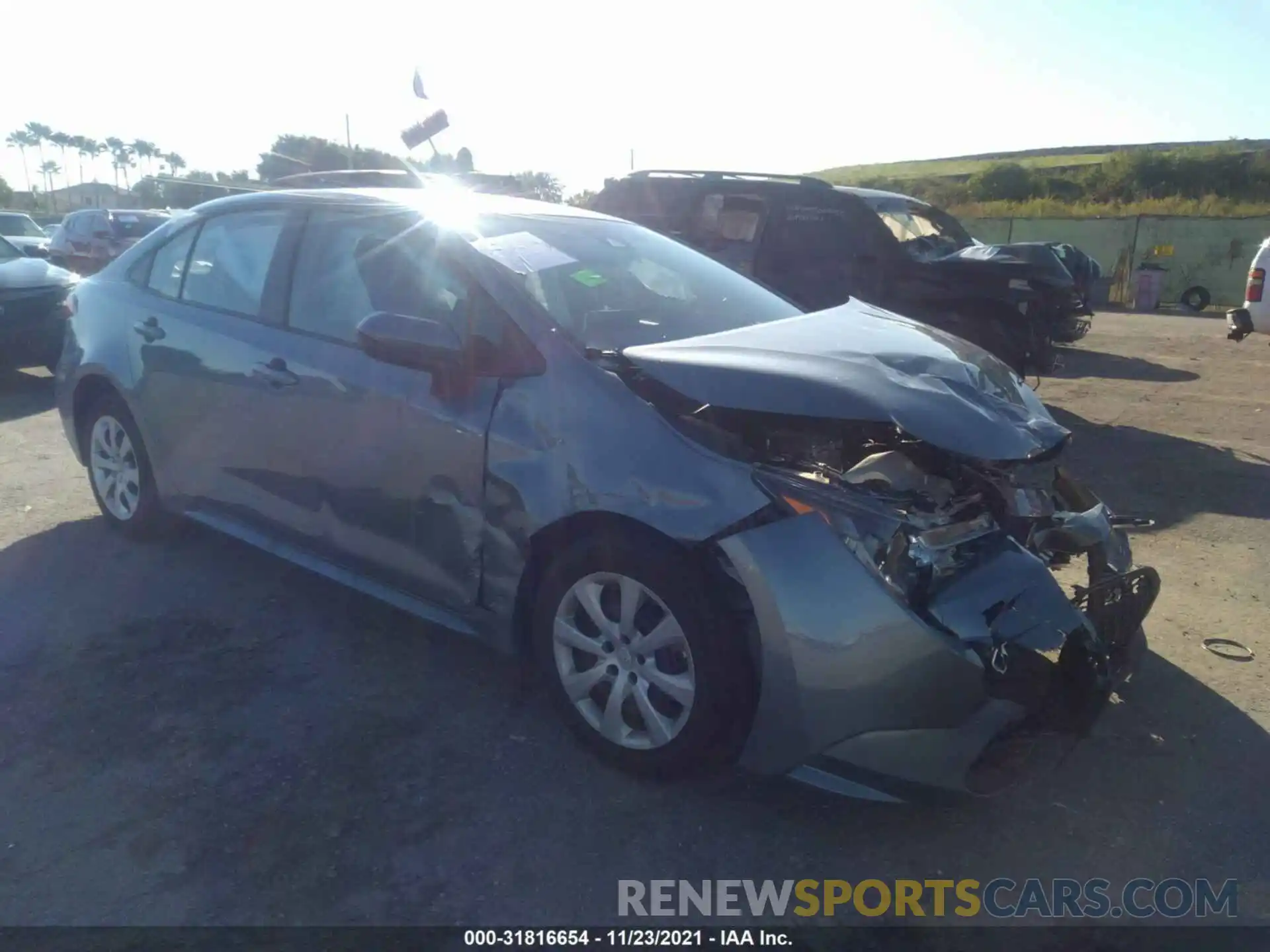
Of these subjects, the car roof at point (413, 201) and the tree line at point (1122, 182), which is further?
the tree line at point (1122, 182)

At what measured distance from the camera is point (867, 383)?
3186mm

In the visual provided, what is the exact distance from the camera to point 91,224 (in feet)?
65.4

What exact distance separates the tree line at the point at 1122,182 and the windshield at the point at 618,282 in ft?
117

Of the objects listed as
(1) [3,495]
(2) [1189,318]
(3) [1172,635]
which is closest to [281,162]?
(1) [3,495]

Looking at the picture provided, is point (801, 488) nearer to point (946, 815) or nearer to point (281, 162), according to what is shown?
point (946, 815)

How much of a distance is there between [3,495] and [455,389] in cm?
394

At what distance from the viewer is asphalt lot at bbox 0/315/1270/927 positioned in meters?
2.79

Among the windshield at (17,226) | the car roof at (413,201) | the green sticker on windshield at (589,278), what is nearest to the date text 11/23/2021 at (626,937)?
the green sticker on windshield at (589,278)

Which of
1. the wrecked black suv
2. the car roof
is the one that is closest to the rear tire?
the wrecked black suv

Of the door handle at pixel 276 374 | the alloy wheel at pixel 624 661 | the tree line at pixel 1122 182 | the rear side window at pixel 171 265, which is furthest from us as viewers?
the tree line at pixel 1122 182

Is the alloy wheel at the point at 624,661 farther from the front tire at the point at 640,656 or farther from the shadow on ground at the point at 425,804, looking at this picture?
the shadow on ground at the point at 425,804

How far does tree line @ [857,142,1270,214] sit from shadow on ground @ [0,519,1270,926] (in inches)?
1458

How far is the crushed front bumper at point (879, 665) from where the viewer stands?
9.08 ft

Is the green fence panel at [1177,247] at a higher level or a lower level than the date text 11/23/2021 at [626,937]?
higher
